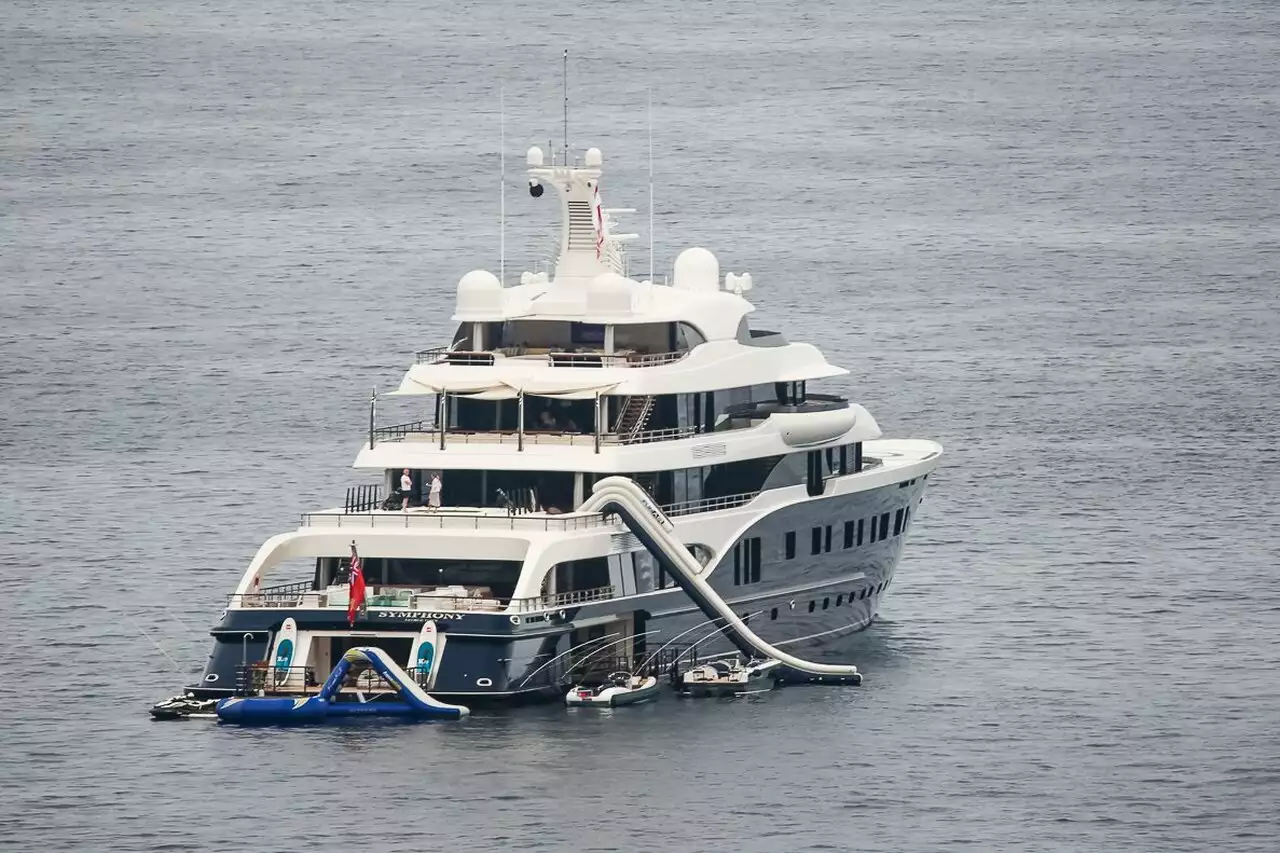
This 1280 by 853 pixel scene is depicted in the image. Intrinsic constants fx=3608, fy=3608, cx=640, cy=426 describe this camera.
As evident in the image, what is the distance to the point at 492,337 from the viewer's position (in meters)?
91.1

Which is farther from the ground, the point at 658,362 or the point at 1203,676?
the point at 658,362

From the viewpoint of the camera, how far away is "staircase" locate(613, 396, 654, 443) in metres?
87.9

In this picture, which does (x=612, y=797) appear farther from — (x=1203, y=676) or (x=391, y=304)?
(x=391, y=304)

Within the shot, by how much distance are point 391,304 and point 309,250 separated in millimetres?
18167

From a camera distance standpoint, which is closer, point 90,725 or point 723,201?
point 90,725

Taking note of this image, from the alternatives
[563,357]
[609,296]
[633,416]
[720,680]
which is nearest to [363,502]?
[563,357]

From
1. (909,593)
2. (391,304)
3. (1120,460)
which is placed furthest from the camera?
(391,304)

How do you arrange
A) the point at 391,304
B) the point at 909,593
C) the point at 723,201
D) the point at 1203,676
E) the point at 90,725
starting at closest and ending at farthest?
the point at 90,725 < the point at 1203,676 < the point at 909,593 < the point at 391,304 < the point at 723,201

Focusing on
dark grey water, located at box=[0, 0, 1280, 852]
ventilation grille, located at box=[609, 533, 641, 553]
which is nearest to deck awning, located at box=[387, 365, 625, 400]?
ventilation grille, located at box=[609, 533, 641, 553]

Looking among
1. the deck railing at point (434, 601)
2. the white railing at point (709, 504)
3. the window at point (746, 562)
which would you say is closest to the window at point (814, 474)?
the white railing at point (709, 504)

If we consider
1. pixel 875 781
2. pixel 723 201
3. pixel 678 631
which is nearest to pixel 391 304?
pixel 723 201

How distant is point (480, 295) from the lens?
90.1 m

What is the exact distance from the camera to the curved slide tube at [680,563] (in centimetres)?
8431

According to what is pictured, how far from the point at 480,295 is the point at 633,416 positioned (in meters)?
5.16
